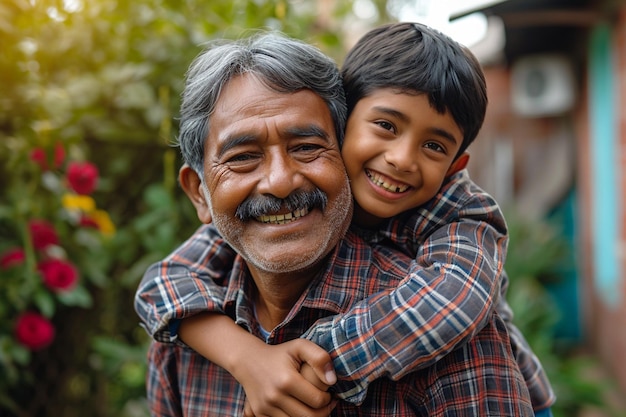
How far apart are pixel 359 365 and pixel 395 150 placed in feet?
1.76

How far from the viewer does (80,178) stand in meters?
2.75

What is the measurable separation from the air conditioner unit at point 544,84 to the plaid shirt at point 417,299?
17.4 ft

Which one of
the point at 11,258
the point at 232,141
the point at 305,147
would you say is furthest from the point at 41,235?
the point at 305,147

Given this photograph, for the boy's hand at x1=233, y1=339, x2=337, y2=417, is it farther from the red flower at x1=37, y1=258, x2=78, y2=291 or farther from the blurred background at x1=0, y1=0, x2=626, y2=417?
the red flower at x1=37, y1=258, x2=78, y2=291

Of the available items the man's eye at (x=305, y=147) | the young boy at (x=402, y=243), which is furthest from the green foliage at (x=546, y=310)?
the man's eye at (x=305, y=147)

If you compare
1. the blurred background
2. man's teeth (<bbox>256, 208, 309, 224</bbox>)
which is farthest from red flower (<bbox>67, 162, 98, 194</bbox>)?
man's teeth (<bbox>256, 208, 309, 224</bbox>)

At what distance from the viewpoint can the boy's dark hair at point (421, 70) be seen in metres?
1.65

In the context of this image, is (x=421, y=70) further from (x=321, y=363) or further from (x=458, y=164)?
(x=321, y=363)

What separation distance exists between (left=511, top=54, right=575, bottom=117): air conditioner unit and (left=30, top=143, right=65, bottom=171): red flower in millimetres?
5138

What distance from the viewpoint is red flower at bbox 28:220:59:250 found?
2.69 meters

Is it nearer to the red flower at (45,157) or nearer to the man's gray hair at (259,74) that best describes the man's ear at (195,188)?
the man's gray hair at (259,74)

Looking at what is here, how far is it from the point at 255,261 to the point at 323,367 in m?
0.32

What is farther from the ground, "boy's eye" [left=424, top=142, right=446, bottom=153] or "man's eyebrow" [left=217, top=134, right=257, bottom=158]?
"man's eyebrow" [left=217, top=134, right=257, bottom=158]

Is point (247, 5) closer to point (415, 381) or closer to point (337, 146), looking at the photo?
point (337, 146)
